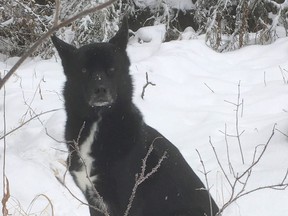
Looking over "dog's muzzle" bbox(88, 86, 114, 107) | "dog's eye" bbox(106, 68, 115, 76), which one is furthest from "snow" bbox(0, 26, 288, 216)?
"dog's eye" bbox(106, 68, 115, 76)

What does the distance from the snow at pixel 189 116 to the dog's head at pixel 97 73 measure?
0.35 metres

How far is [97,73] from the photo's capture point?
2836 mm

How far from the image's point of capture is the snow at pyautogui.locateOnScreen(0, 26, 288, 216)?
129 inches

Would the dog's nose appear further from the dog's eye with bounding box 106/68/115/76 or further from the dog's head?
the dog's eye with bounding box 106/68/115/76

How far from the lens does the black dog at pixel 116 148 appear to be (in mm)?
2719

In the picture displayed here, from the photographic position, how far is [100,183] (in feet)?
8.95

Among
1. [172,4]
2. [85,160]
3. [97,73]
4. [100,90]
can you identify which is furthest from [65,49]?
[172,4]

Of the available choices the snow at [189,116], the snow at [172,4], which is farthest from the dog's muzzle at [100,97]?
the snow at [172,4]

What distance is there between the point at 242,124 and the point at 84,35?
371 cm

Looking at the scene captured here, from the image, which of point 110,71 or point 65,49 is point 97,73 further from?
point 65,49

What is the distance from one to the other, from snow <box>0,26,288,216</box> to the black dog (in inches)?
9.8

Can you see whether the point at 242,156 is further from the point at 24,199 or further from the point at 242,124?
the point at 24,199

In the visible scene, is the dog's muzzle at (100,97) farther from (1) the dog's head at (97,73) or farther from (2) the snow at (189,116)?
(2) the snow at (189,116)

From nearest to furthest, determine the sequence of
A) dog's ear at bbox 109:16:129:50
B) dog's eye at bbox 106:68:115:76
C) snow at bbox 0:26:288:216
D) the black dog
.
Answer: the black dog < dog's eye at bbox 106:68:115:76 < dog's ear at bbox 109:16:129:50 < snow at bbox 0:26:288:216
